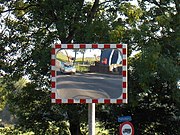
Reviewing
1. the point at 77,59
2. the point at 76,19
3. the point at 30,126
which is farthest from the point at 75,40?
the point at 77,59

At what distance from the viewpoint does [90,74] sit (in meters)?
6.67

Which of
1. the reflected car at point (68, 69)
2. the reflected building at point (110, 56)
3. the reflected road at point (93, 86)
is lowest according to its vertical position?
the reflected road at point (93, 86)

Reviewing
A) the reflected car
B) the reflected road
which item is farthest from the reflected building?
the reflected car

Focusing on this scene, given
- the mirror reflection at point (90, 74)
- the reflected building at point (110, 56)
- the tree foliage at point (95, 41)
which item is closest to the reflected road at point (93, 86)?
the mirror reflection at point (90, 74)

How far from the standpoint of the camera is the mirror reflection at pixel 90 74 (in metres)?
6.61

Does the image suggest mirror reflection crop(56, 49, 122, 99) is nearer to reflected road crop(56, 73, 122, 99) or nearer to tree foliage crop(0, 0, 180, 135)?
reflected road crop(56, 73, 122, 99)

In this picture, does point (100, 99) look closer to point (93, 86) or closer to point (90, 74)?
point (93, 86)

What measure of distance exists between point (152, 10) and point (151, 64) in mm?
3073

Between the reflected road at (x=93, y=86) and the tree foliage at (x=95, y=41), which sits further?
the tree foliage at (x=95, y=41)

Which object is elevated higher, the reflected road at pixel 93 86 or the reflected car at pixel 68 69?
the reflected car at pixel 68 69

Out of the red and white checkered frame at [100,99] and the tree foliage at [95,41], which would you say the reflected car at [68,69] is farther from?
the tree foliage at [95,41]

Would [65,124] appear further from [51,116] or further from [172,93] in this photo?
[172,93]


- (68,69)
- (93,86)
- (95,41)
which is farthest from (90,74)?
(95,41)

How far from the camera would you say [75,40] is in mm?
12977
